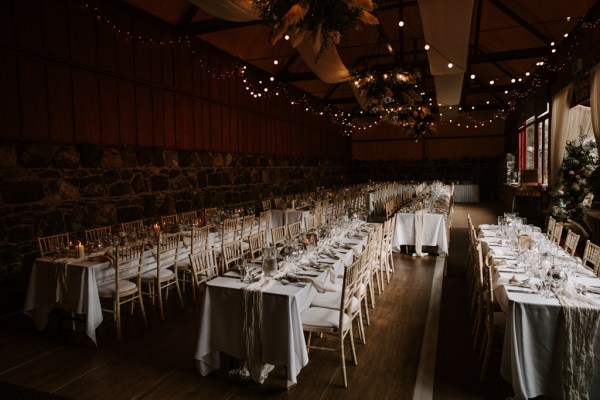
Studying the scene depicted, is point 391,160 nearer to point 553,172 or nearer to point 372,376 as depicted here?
point 553,172

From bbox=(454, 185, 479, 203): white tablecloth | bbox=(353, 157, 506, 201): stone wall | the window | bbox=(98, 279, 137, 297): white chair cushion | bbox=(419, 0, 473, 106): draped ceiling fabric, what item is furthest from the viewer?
bbox=(353, 157, 506, 201): stone wall

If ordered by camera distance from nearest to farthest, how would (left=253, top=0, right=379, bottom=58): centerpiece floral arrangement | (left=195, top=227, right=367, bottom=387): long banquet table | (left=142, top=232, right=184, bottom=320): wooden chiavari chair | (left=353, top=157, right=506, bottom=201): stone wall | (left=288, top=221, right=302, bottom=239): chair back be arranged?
(left=195, top=227, right=367, bottom=387): long banquet table < (left=253, top=0, right=379, bottom=58): centerpiece floral arrangement < (left=142, top=232, right=184, bottom=320): wooden chiavari chair < (left=288, top=221, right=302, bottom=239): chair back < (left=353, top=157, right=506, bottom=201): stone wall

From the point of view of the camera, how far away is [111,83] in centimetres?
689

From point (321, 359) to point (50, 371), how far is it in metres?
2.41

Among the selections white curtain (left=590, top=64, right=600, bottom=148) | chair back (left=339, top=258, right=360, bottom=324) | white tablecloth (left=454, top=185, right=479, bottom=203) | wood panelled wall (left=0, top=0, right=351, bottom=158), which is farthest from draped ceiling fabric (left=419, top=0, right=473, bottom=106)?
white tablecloth (left=454, top=185, right=479, bottom=203)

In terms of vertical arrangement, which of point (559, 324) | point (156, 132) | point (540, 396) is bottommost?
point (540, 396)

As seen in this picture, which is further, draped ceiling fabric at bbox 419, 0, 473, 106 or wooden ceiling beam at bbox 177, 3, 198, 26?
wooden ceiling beam at bbox 177, 3, 198, 26

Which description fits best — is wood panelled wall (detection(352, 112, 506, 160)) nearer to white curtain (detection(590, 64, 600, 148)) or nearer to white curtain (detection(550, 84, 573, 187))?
white curtain (detection(550, 84, 573, 187))

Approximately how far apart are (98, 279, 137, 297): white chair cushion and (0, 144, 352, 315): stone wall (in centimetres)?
185

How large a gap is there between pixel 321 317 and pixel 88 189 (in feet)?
15.9

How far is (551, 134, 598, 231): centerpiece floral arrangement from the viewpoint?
7.41 metres

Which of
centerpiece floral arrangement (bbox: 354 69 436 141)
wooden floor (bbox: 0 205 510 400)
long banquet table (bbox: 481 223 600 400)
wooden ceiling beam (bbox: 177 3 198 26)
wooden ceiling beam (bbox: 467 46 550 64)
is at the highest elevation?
wooden ceiling beam (bbox: 177 3 198 26)

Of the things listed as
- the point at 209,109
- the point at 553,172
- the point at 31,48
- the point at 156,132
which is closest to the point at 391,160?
the point at 553,172

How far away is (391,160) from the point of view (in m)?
21.5
